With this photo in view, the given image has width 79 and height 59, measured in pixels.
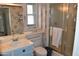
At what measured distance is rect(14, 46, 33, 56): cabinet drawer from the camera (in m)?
0.91

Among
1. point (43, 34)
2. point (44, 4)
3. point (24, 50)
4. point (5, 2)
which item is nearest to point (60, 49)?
point (43, 34)

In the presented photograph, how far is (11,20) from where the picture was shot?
0.90 meters

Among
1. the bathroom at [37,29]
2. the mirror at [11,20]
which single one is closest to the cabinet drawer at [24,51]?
the bathroom at [37,29]

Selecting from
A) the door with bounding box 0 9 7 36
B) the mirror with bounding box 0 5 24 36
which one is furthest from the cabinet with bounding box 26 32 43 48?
the door with bounding box 0 9 7 36

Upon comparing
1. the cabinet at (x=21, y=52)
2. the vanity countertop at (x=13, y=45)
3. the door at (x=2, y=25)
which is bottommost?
the cabinet at (x=21, y=52)

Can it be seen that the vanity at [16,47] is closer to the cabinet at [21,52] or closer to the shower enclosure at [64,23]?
the cabinet at [21,52]

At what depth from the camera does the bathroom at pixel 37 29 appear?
88cm

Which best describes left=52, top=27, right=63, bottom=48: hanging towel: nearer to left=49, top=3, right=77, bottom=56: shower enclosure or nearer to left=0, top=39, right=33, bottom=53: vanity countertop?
Result: left=49, top=3, right=77, bottom=56: shower enclosure

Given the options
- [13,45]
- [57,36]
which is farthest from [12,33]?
[57,36]

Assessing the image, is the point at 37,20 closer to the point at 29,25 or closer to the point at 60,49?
the point at 29,25

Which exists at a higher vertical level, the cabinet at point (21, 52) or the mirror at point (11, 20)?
the mirror at point (11, 20)

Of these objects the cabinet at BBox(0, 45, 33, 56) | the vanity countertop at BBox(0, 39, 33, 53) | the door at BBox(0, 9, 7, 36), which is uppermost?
the door at BBox(0, 9, 7, 36)

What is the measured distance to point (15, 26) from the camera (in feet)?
3.00

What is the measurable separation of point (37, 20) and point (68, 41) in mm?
357
